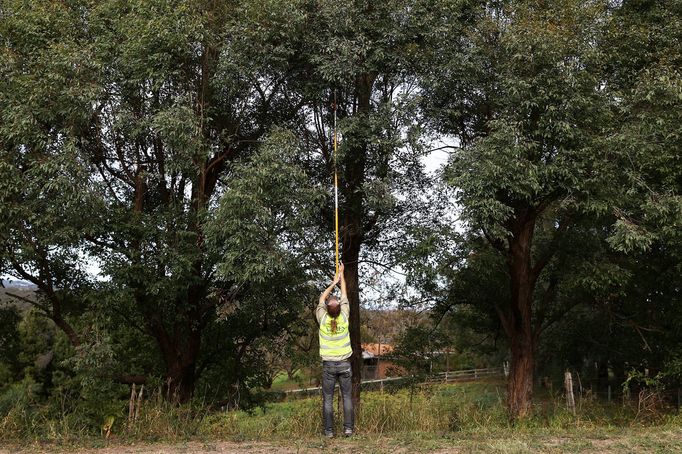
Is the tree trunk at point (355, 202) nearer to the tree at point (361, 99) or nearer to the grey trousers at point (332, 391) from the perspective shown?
the tree at point (361, 99)

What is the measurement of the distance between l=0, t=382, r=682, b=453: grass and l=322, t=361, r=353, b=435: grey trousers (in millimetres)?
219

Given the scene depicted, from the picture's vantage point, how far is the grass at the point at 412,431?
6.99 meters

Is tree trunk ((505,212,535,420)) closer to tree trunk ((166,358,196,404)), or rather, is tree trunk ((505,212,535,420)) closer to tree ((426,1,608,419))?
tree ((426,1,608,419))

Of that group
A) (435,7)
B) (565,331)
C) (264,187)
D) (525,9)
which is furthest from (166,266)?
(565,331)

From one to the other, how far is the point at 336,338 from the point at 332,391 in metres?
0.69

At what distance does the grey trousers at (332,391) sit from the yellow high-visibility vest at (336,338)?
15 centimetres

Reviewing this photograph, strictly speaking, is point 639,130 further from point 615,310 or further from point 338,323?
point 615,310

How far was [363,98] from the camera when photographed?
501 inches

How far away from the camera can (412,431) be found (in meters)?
8.35

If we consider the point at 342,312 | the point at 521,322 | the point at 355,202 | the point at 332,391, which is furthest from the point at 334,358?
the point at 521,322

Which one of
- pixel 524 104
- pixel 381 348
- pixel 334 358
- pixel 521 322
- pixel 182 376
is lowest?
pixel 182 376

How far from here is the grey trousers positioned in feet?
26.1

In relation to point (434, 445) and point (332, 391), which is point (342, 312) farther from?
point (434, 445)

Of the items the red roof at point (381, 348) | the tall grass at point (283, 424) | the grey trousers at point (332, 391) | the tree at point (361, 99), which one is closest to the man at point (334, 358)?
the grey trousers at point (332, 391)
